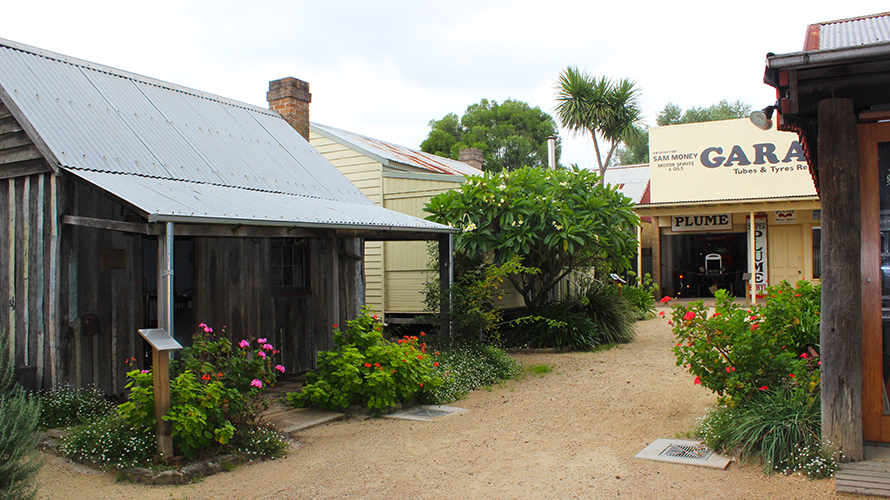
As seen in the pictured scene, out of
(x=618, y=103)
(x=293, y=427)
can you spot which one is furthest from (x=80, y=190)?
(x=618, y=103)

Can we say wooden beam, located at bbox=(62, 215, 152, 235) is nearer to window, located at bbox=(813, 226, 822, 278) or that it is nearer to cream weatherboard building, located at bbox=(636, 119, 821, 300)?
cream weatherboard building, located at bbox=(636, 119, 821, 300)

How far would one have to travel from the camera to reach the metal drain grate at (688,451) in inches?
208

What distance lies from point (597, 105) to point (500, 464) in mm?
16340

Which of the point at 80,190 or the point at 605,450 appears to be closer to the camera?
the point at 605,450

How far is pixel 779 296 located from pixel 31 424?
6340mm

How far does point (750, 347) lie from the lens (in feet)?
Result: 17.8

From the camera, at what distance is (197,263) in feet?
27.0

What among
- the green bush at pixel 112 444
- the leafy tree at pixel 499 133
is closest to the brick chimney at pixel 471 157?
the green bush at pixel 112 444

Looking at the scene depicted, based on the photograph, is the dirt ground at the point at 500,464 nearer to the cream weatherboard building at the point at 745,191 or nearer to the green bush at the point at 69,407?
the green bush at the point at 69,407

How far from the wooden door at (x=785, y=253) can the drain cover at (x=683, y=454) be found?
1378cm

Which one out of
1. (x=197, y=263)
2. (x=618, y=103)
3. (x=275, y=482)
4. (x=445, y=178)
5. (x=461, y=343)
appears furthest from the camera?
(x=618, y=103)

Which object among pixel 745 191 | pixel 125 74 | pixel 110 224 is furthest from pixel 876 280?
pixel 745 191

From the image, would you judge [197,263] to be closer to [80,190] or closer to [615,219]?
[80,190]

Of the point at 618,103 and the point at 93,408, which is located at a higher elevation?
the point at 618,103
